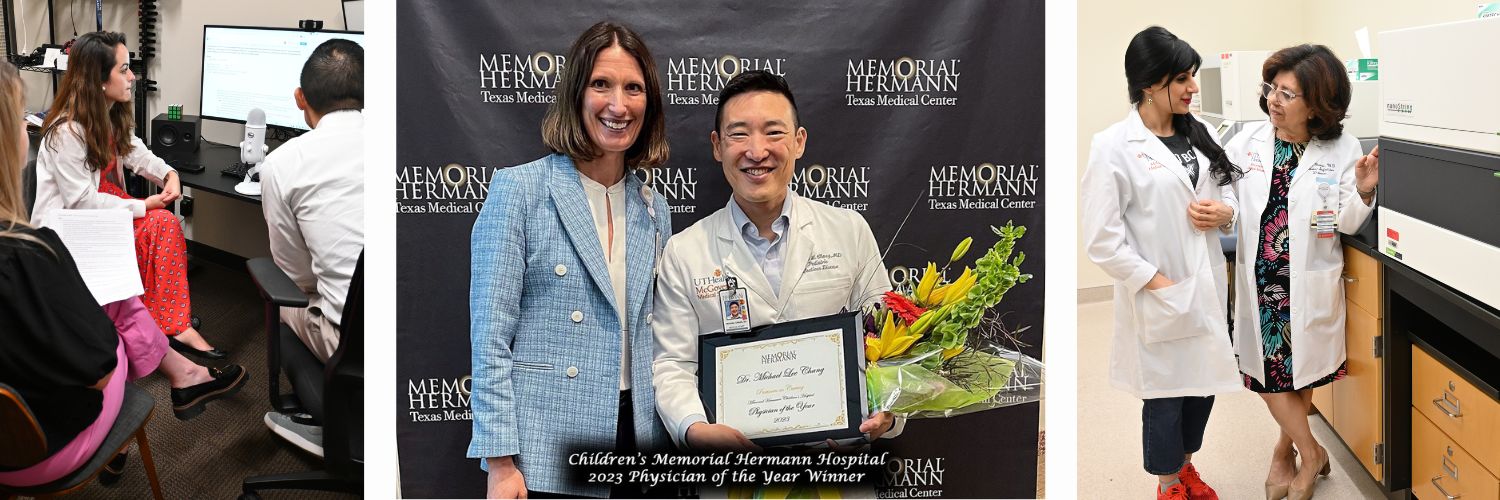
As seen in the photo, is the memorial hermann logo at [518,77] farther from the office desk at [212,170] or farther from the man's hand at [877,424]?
the office desk at [212,170]

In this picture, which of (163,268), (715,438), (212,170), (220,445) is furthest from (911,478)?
(212,170)

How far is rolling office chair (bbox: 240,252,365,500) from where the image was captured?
2375mm

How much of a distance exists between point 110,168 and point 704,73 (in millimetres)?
2466

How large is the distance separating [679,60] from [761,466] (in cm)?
90

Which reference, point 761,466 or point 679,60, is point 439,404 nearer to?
point 761,466

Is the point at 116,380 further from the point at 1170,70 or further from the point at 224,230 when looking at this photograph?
the point at 1170,70

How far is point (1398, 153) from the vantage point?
2.62 metres

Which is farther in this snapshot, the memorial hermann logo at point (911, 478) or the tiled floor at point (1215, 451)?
the tiled floor at point (1215, 451)

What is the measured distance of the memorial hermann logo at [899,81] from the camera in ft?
7.00

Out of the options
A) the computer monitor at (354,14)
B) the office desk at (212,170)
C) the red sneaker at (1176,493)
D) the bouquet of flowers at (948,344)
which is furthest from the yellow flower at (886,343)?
the computer monitor at (354,14)

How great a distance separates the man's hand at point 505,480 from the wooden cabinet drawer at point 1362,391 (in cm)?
242

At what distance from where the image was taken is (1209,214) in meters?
2.63

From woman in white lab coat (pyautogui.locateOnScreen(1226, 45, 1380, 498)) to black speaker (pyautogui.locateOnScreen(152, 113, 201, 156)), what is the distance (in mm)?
3823

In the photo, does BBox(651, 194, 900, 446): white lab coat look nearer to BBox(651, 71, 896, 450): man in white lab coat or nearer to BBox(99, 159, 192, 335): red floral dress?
BBox(651, 71, 896, 450): man in white lab coat
